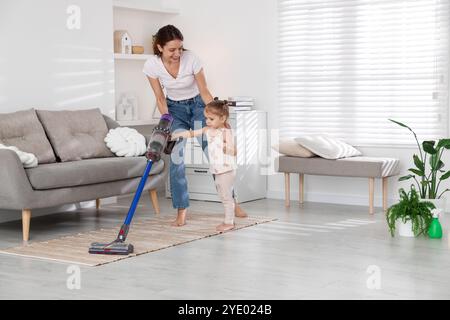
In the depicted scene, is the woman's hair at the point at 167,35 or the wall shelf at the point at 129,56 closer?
the woman's hair at the point at 167,35

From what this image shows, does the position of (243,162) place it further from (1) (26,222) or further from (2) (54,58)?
(1) (26,222)

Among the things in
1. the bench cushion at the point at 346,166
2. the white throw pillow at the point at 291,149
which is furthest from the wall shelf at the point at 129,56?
the bench cushion at the point at 346,166

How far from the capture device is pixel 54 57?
5.55 meters

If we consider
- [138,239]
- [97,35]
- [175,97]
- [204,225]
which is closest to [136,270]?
[138,239]

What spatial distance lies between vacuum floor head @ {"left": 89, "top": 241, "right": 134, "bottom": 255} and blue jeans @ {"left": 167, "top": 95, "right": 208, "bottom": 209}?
92 centimetres

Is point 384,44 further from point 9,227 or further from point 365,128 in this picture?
point 9,227

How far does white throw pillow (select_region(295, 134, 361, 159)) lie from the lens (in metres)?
5.62

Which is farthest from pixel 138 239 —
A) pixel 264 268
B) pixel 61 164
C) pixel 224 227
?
pixel 264 268

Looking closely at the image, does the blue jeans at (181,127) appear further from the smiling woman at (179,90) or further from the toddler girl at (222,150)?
the toddler girl at (222,150)

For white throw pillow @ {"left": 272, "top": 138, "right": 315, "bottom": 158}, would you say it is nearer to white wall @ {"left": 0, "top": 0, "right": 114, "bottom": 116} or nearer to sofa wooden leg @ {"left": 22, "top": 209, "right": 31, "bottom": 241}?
white wall @ {"left": 0, "top": 0, "right": 114, "bottom": 116}

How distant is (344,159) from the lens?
5.61 m

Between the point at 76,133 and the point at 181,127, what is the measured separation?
829 mm

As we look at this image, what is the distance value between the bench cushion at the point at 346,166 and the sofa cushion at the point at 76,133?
4.64 feet

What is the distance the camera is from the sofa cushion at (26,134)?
4848mm
